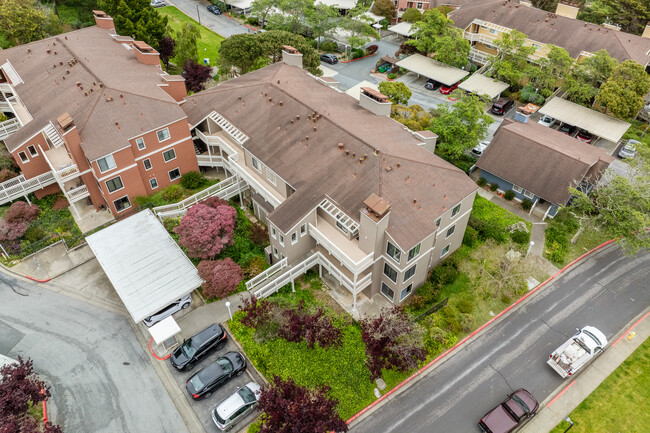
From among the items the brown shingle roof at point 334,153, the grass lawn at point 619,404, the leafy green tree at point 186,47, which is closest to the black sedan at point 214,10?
the leafy green tree at point 186,47

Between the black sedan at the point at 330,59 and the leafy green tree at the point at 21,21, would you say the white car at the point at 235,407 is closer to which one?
the black sedan at the point at 330,59

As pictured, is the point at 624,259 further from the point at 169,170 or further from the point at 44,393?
the point at 44,393

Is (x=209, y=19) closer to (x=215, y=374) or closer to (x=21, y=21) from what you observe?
(x=21, y=21)

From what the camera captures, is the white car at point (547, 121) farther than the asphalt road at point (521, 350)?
Yes

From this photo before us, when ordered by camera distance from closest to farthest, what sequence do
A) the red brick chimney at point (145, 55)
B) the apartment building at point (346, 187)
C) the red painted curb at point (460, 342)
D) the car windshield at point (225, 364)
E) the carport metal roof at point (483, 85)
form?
1. the red painted curb at point (460, 342)
2. the car windshield at point (225, 364)
3. the apartment building at point (346, 187)
4. the red brick chimney at point (145, 55)
5. the carport metal roof at point (483, 85)

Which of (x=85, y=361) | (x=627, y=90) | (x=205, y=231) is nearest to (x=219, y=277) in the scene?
(x=205, y=231)

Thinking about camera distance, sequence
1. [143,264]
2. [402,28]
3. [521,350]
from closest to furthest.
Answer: [521,350] → [143,264] → [402,28]

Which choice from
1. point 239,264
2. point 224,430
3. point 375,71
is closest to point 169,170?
point 239,264
